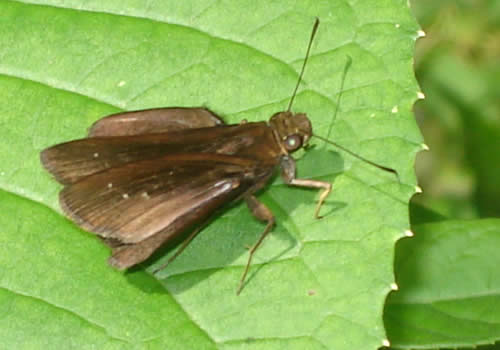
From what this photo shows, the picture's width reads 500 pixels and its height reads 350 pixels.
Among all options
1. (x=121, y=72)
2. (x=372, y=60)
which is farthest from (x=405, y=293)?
(x=121, y=72)

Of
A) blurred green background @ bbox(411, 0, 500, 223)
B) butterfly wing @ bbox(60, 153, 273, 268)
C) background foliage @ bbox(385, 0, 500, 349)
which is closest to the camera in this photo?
butterfly wing @ bbox(60, 153, 273, 268)

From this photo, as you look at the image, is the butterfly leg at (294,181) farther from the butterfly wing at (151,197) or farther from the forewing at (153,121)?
the forewing at (153,121)

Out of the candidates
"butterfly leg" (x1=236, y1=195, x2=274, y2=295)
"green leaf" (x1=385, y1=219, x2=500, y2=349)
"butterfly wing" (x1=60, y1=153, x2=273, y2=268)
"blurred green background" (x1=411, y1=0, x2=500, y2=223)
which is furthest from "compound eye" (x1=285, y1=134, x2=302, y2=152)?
"blurred green background" (x1=411, y1=0, x2=500, y2=223)

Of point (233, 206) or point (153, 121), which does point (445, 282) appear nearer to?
point (233, 206)

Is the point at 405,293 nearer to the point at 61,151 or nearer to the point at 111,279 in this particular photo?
the point at 111,279

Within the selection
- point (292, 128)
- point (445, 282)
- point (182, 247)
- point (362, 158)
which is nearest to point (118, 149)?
point (182, 247)

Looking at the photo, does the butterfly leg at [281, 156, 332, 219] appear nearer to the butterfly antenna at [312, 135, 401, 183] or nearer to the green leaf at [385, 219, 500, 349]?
the butterfly antenna at [312, 135, 401, 183]

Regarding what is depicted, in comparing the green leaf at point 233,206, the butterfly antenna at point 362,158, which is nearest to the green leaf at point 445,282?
the green leaf at point 233,206
